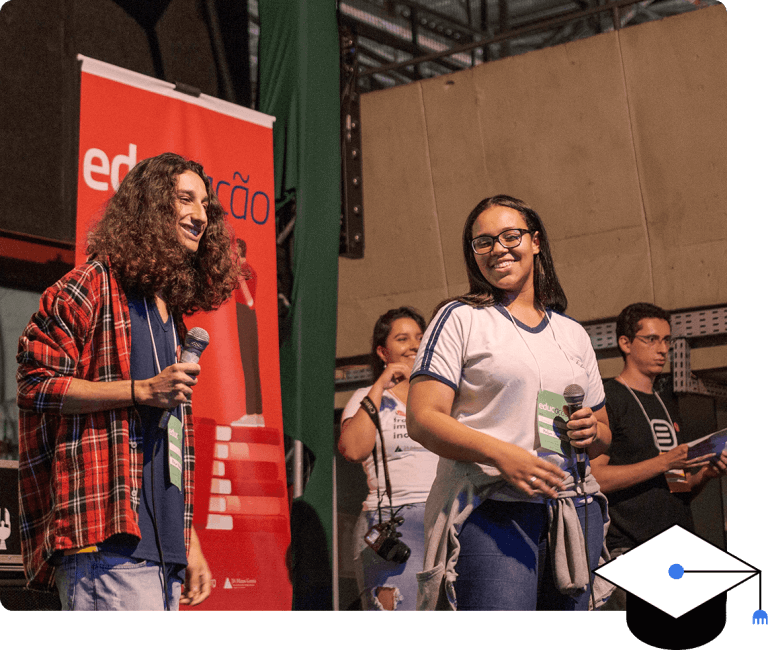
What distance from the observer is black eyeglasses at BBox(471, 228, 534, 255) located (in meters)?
1.82

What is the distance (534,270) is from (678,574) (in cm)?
68

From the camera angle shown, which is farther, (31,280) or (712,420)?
(712,420)

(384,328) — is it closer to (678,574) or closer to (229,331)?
(229,331)

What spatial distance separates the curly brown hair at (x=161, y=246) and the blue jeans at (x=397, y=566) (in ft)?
4.17

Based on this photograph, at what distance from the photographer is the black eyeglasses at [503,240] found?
1.82m

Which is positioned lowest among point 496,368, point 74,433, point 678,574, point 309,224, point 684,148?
point 678,574

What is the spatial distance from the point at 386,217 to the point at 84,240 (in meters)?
2.27

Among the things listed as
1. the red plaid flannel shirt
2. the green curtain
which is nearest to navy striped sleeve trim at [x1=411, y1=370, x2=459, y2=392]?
the red plaid flannel shirt

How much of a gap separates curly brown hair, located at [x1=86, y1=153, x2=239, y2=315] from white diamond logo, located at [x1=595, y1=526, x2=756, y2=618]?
1011 mm

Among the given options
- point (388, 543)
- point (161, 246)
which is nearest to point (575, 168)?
point (388, 543)

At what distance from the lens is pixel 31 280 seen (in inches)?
135

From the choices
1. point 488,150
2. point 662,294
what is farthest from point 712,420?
point 488,150

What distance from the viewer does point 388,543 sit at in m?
2.85

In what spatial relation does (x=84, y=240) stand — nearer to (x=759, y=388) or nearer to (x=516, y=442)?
(x=516, y=442)
